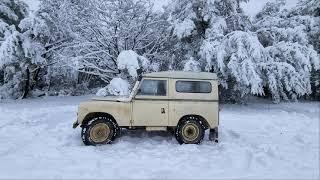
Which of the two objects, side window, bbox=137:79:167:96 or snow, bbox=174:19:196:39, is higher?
snow, bbox=174:19:196:39

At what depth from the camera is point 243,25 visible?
17.1 m

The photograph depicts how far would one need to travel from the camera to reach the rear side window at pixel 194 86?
9234mm

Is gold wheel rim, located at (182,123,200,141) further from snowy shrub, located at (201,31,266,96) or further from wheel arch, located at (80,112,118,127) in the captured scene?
snowy shrub, located at (201,31,266,96)

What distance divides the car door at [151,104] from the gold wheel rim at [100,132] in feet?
2.24

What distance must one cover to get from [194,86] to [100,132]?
2574 millimetres

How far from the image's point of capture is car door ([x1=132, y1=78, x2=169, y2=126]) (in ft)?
29.5

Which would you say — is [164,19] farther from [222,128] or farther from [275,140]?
[275,140]

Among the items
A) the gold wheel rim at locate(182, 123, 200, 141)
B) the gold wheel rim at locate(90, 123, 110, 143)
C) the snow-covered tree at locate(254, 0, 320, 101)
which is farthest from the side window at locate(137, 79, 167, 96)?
the snow-covered tree at locate(254, 0, 320, 101)

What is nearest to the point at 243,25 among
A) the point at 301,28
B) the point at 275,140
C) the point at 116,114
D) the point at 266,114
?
the point at 301,28

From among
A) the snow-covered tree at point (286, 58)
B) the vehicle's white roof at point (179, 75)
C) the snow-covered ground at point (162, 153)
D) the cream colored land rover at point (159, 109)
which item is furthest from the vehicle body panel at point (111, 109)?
the snow-covered tree at point (286, 58)

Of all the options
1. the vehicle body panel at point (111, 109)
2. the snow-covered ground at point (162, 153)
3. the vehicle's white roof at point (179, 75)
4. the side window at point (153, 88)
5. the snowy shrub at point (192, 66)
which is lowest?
the snow-covered ground at point (162, 153)

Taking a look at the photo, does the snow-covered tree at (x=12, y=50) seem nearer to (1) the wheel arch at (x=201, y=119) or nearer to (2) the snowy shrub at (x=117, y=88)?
(2) the snowy shrub at (x=117, y=88)

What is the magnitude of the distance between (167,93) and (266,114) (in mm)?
6104

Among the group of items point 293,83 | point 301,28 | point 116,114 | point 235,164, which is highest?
point 301,28
